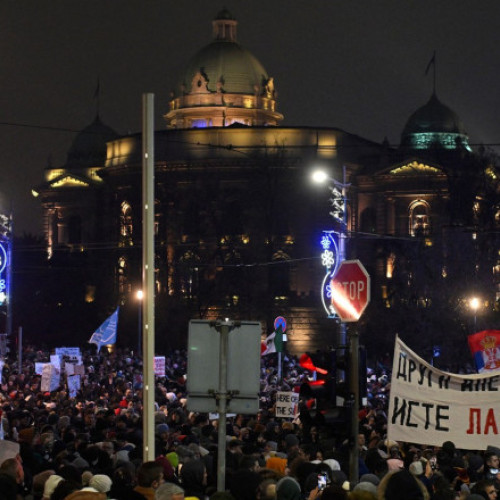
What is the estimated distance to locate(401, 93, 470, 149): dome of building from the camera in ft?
331

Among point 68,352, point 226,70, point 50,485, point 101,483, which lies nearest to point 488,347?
point 101,483

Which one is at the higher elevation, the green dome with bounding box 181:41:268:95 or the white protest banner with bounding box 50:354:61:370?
the green dome with bounding box 181:41:268:95

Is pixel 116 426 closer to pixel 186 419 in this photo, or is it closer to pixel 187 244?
pixel 186 419

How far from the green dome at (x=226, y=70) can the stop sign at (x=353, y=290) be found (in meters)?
85.8

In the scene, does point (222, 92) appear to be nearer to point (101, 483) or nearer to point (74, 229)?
point (74, 229)

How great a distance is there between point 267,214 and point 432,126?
19.4 metres

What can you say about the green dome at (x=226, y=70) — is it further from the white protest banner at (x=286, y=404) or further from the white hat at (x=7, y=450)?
the white hat at (x=7, y=450)

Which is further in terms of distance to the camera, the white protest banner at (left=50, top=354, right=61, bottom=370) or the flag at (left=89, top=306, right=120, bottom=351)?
the flag at (left=89, top=306, right=120, bottom=351)

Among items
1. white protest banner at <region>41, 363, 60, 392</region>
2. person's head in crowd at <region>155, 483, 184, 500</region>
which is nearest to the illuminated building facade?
white protest banner at <region>41, 363, 60, 392</region>

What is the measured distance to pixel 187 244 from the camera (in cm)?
8888

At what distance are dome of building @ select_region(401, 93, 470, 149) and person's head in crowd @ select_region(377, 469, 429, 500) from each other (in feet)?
294

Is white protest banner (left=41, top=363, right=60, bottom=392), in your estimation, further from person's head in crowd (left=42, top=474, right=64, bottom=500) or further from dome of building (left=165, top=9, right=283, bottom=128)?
dome of building (left=165, top=9, right=283, bottom=128)

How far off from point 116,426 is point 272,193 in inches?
2497

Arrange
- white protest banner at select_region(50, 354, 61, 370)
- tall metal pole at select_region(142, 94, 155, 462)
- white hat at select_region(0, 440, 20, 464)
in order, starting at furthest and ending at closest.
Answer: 1. white protest banner at select_region(50, 354, 61, 370)
2. white hat at select_region(0, 440, 20, 464)
3. tall metal pole at select_region(142, 94, 155, 462)
